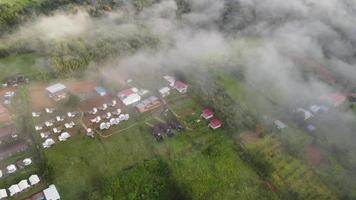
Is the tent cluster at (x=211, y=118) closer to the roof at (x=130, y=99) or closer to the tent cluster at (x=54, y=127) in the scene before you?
the roof at (x=130, y=99)

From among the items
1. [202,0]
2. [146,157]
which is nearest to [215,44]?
[202,0]

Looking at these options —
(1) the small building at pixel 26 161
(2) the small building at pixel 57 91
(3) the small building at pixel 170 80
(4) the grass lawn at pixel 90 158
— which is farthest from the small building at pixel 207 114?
(1) the small building at pixel 26 161

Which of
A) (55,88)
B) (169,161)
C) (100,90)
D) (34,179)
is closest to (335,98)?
(169,161)

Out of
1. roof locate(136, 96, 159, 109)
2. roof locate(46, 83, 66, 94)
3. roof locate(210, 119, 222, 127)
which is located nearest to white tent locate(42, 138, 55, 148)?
roof locate(46, 83, 66, 94)

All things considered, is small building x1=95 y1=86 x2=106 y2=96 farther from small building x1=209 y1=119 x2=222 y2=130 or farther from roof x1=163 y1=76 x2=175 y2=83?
small building x1=209 y1=119 x2=222 y2=130

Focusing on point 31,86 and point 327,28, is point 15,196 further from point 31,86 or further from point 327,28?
point 327,28
